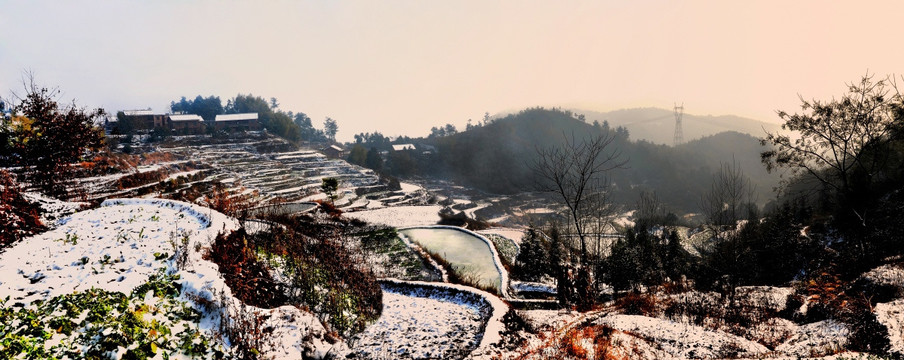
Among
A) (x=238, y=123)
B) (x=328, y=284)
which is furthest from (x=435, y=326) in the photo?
(x=238, y=123)

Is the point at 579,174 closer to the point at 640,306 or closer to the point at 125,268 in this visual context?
the point at 640,306

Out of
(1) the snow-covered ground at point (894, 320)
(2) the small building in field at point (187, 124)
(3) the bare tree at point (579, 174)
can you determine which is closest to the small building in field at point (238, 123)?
(2) the small building in field at point (187, 124)

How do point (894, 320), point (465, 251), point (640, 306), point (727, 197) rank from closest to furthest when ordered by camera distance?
point (894, 320), point (640, 306), point (465, 251), point (727, 197)

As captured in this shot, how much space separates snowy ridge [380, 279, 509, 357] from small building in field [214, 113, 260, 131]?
277 ft

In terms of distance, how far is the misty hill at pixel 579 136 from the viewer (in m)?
104

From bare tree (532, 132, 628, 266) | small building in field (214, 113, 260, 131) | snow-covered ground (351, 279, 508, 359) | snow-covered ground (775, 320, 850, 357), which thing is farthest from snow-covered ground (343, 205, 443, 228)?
small building in field (214, 113, 260, 131)

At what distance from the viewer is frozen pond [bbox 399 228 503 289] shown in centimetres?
1809

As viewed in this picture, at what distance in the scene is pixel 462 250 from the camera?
2220 cm

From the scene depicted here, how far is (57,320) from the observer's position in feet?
16.3

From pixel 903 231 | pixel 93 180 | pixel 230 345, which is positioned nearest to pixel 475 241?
pixel 230 345

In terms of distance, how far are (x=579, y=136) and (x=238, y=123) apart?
122207mm

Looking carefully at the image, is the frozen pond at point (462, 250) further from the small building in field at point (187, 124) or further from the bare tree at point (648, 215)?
the small building in field at point (187, 124)

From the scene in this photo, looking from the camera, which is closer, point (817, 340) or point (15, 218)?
point (817, 340)

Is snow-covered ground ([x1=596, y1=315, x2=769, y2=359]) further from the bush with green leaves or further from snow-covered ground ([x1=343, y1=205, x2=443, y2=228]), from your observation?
snow-covered ground ([x1=343, y1=205, x2=443, y2=228])
